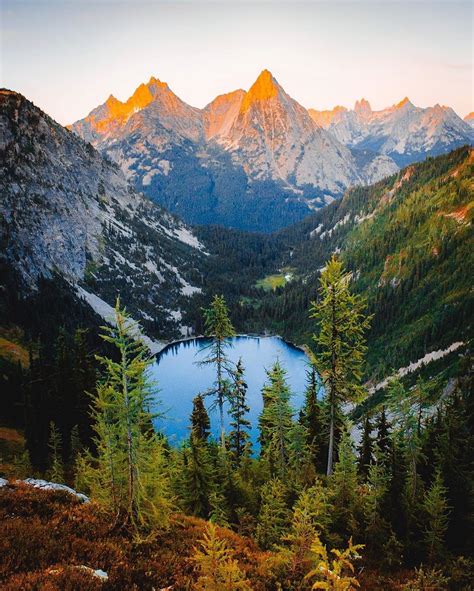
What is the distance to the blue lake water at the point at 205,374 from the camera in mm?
101000

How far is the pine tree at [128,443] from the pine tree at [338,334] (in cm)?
1276

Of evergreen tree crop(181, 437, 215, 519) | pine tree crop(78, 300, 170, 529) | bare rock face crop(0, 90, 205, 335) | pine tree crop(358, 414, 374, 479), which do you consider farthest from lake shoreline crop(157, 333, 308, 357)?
pine tree crop(78, 300, 170, 529)

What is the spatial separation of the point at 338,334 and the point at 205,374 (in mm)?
113534

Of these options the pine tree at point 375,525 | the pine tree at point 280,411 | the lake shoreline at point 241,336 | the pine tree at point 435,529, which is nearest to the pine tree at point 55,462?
the pine tree at point 280,411

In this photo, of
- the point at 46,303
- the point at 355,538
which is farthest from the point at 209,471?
the point at 46,303

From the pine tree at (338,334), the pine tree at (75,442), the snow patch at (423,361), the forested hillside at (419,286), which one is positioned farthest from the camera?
the forested hillside at (419,286)

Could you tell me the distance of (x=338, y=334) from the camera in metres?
26.3

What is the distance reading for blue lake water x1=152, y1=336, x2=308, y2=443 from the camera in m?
101

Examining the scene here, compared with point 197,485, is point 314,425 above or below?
above

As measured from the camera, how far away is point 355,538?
25.0 metres

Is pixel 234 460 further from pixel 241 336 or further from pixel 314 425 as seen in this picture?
pixel 241 336

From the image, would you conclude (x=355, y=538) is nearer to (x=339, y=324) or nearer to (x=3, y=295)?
(x=339, y=324)

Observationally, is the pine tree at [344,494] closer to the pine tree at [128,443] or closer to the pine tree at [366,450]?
the pine tree at [128,443]

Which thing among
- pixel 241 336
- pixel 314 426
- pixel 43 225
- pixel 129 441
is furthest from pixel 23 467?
pixel 43 225
